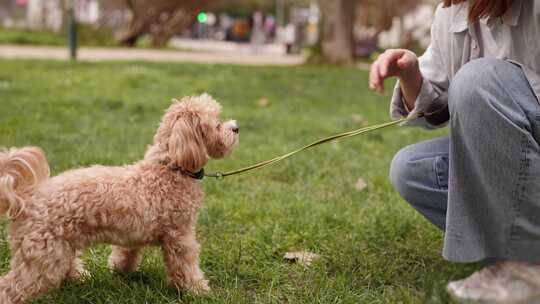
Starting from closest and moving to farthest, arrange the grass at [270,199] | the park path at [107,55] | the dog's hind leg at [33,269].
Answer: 1. the dog's hind leg at [33,269]
2. the grass at [270,199]
3. the park path at [107,55]

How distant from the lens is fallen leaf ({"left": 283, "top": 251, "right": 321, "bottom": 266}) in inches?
120

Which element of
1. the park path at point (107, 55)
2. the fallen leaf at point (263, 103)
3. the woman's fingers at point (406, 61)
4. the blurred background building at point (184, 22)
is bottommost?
the fallen leaf at point (263, 103)

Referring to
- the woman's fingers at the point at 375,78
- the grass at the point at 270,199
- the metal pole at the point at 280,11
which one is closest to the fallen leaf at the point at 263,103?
the grass at the point at 270,199

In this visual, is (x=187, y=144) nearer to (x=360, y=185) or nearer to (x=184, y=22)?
(x=360, y=185)

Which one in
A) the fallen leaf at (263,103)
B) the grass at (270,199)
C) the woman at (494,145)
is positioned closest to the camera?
the woman at (494,145)

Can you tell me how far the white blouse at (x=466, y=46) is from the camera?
244 cm

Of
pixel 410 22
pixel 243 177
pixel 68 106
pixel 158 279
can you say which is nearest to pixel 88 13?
pixel 410 22

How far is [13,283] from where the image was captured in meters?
2.41

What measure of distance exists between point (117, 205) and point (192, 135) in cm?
40

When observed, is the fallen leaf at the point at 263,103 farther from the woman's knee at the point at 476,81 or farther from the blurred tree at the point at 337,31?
the blurred tree at the point at 337,31

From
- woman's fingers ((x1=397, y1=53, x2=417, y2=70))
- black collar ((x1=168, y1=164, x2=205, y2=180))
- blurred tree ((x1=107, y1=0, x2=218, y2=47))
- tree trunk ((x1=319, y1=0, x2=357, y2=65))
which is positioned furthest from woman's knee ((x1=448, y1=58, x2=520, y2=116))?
blurred tree ((x1=107, y1=0, x2=218, y2=47))

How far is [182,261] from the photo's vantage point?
2652 millimetres

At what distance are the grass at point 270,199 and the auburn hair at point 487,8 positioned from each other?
0.99 m

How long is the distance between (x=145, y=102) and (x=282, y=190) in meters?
4.00
